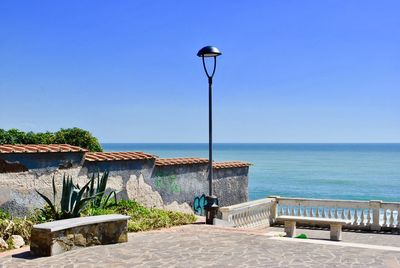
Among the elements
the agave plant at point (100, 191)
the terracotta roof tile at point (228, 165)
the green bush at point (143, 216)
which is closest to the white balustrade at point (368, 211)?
the terracotta roof tile at point (228, 165)

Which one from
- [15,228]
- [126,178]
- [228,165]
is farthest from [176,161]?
[15,228]

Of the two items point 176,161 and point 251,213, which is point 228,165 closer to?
point 176,161

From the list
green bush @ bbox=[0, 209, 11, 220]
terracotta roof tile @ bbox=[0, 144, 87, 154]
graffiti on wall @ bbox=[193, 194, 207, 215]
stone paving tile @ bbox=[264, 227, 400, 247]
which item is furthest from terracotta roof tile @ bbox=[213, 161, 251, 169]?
green bush @ bbox=[0, 209, 11, 220]

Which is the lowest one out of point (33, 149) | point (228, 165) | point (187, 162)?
point (228, 165)

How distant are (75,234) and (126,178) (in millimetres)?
4812

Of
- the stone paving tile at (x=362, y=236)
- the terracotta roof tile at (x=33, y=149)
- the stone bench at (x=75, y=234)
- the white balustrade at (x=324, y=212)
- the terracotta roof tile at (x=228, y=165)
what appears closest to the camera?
the stone bench at (x=75, y=234)

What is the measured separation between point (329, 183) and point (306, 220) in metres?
49.4

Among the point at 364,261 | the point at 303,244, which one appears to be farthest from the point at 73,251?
the point at 364,261

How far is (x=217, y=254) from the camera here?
8.41 metres

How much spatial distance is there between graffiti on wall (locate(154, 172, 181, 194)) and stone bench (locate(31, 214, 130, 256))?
510cm

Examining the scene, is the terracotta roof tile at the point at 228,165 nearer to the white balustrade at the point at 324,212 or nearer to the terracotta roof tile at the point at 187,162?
the terracotta roof tile at the point at 187,162

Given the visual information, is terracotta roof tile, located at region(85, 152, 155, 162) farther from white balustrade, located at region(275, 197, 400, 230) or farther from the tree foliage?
the tree foliage

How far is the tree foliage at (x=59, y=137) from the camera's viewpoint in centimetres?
1927

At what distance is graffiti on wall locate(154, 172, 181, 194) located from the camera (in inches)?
574
